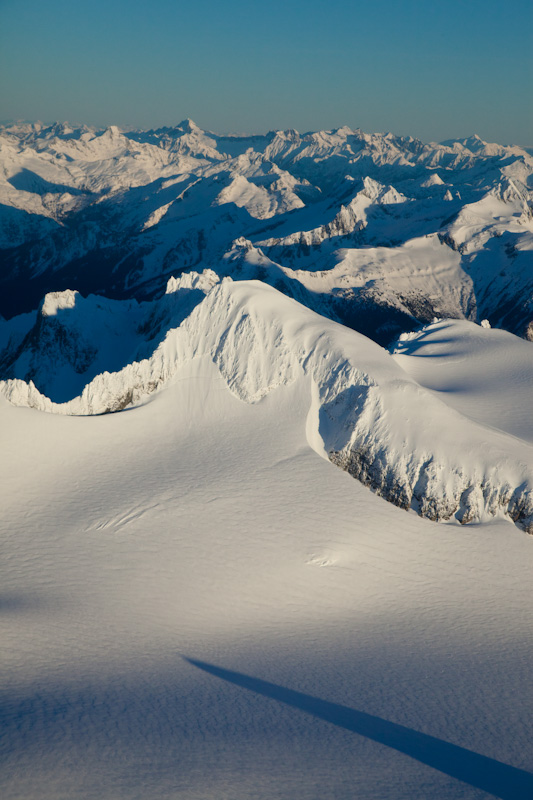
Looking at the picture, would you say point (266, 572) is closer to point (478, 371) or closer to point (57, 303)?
point (478, 371)

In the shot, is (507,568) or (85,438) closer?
(507,568)

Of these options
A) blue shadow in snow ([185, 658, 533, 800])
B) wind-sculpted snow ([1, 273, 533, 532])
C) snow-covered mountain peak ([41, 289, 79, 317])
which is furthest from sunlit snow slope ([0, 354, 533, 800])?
snow-covered mountain peak ([41, 289, 79, 317])

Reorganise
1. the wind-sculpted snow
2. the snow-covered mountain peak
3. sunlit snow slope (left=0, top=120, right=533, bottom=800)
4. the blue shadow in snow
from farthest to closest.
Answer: the snow-covered mountain peak < the wind-sculpted snow < the blue shadow in snow < sunlit snow slope (left=0, top=120, right=533, bottom=800)

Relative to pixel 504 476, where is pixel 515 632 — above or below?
below

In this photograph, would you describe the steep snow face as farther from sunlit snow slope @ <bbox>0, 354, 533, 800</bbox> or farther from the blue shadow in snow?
the blue shadow in snow

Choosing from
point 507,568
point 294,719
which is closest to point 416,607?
point 507,568

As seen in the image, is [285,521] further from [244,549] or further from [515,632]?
[515,632]

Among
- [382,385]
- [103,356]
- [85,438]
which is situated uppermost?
[382,385]

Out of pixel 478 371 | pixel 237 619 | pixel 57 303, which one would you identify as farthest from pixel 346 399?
pixel 57 303
